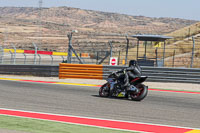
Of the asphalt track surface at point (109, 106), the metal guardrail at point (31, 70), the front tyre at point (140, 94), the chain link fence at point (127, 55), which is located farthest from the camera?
the chain link fence at point (127, 55)

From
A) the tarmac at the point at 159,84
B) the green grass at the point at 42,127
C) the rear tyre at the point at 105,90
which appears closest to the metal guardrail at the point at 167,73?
the tarmac at the point at 159,84

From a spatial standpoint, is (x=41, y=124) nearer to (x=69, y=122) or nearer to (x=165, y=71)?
(x=69, y=122)

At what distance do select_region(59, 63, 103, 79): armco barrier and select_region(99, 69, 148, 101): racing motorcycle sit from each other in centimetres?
655

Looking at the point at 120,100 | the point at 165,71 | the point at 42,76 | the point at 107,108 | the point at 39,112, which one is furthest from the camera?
the point at 42,76

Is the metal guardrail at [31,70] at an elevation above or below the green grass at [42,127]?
above

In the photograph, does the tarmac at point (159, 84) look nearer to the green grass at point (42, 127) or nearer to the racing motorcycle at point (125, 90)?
the racing motorcycle at point (125, 90)

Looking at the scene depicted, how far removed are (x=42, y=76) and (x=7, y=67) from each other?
264 cm

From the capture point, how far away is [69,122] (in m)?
8.09

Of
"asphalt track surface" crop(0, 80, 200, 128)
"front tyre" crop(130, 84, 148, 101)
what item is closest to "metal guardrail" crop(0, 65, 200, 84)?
"asphalt track surface" crop(0, 80, 200, 128)

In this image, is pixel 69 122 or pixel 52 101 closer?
pixel 69 122

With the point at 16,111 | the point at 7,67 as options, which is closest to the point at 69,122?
the point at 16,111

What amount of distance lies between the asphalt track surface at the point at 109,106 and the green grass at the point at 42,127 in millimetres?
1317

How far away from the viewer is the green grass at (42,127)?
7147mm

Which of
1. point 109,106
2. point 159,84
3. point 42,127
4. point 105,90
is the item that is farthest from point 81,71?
point 42,127
